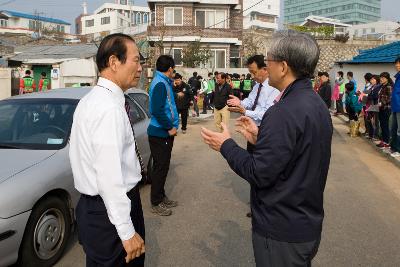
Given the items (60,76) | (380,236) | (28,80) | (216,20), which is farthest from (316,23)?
(380,236)

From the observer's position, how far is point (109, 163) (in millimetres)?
1973

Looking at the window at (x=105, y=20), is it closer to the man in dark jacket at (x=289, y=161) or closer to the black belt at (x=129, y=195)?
the black belt at (x=129, y=195)

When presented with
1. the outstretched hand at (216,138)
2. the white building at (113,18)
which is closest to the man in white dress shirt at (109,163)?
the outstretched hand at (216,138)

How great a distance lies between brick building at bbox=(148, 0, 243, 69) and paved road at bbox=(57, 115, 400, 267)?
84.4ft

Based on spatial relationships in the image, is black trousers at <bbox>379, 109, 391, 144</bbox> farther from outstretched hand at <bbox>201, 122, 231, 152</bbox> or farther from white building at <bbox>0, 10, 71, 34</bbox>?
white building at <bbox>0, 10, 71, 34</bbox>

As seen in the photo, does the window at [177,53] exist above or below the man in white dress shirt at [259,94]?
above

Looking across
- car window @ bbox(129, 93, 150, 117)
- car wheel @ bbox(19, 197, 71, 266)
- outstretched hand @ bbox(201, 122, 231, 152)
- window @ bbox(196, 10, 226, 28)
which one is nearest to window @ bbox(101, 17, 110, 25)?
window @ bbox(196, 10, 226, 28)

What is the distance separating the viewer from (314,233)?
6.50 feet

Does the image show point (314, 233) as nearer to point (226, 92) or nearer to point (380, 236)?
point (380, 236)

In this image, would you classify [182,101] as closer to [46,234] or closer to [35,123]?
[35,123]

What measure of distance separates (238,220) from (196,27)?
29.2 m

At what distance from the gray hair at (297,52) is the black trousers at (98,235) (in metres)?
1.14

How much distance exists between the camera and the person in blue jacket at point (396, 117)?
785 centimetres

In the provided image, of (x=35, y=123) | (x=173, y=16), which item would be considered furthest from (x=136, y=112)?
(x=173, y=16)
